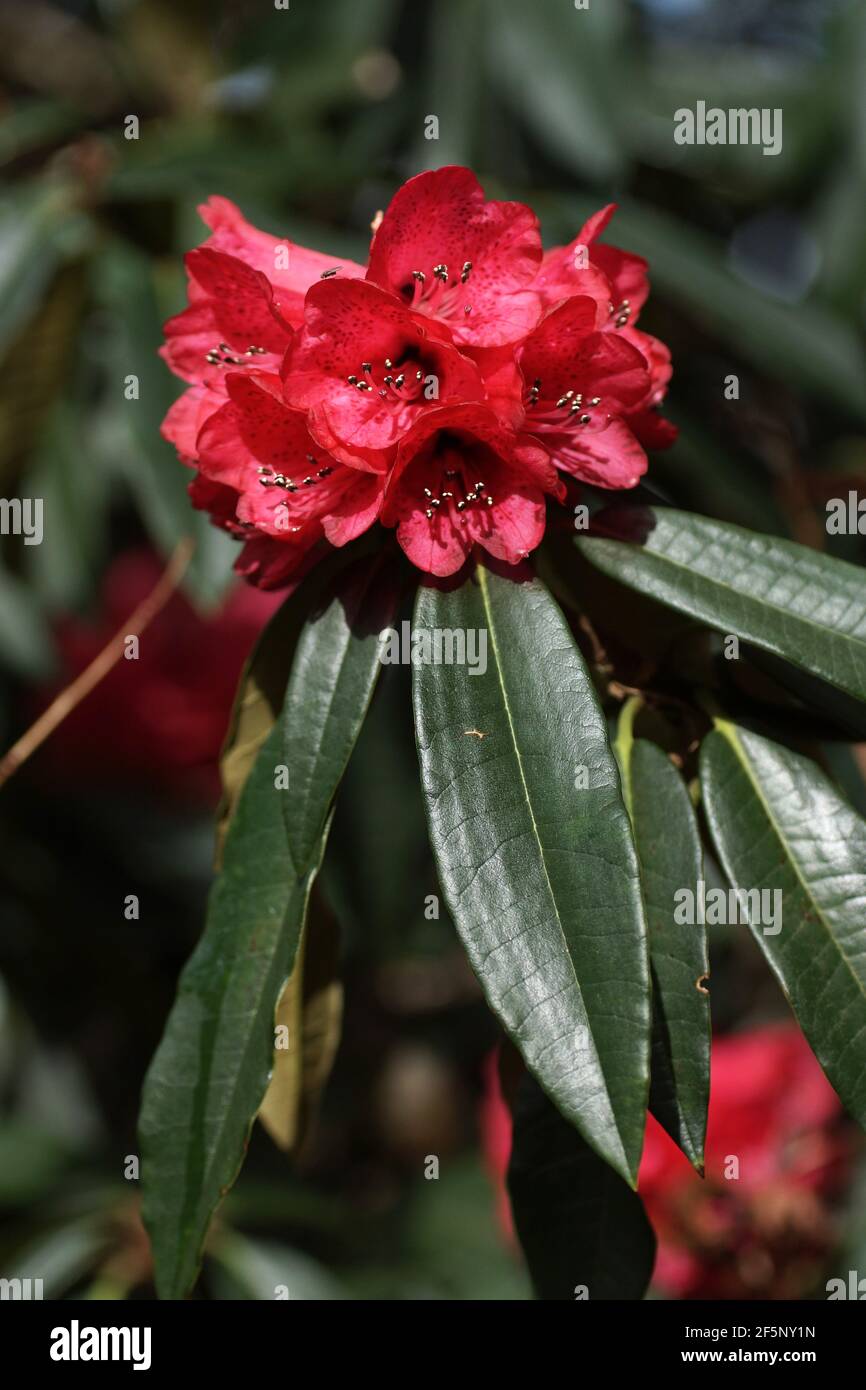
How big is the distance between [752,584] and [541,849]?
0.20 metres

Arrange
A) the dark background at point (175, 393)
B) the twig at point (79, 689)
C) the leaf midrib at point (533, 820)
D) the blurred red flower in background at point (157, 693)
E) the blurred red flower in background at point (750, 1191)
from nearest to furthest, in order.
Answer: the leaf midrib at point (533, 820)
the twig at point (79, 689)
the blurred red flower in background at point (750, 1191)
the dark background at point (175, 393)
the blurred red flower in background at point (157, 693)

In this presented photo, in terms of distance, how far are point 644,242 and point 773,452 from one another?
388 millimetres

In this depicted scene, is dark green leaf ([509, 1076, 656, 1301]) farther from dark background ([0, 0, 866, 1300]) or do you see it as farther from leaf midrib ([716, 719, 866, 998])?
dark background ([0, 0, 866, 1300])

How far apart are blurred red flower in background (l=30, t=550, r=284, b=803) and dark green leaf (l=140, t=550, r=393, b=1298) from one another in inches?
44.6

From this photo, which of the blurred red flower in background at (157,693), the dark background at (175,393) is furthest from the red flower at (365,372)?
the blurred red flower in background at (157,693)

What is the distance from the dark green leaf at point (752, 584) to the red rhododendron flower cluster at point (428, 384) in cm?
4

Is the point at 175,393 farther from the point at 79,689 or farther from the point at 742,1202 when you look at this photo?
the point at 742,1202

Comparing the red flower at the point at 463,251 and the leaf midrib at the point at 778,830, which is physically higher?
the red flower at the point at 463,251

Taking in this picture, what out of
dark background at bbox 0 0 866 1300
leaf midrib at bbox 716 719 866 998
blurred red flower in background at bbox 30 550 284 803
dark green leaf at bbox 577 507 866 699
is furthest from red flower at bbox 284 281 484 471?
blurred red flower in background at bbox 30 550 284 803

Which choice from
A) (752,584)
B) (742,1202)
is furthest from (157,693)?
(752,584)

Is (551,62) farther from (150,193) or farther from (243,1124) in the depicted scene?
(243,1124)

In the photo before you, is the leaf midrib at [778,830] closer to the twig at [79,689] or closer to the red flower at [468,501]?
the red flower at [468,501]

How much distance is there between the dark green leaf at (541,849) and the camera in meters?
0.65

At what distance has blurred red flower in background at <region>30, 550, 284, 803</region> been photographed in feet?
6.42
